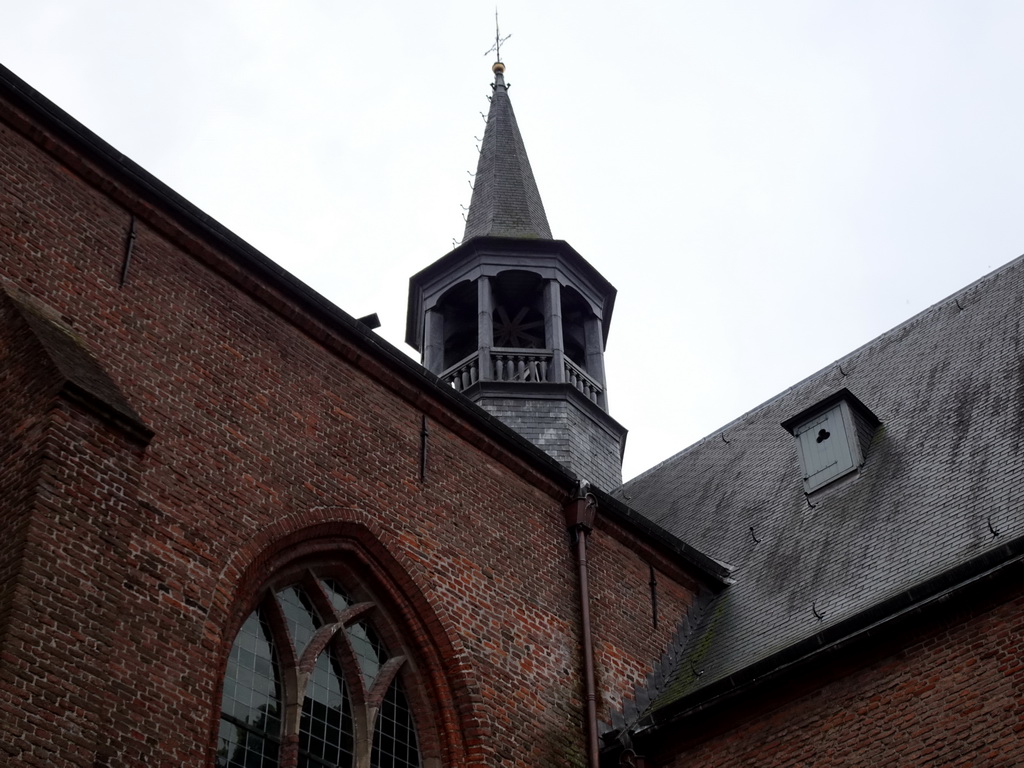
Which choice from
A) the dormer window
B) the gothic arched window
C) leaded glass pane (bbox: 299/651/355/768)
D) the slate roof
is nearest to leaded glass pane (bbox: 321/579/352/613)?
the gothic arched window

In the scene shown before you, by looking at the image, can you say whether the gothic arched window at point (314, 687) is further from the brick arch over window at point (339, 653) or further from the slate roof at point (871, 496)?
the slate roof at point (871, 496)

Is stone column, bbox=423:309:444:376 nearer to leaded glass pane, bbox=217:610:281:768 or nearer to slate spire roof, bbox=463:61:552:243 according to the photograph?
slate spire roof, bbox=463:61:552:243

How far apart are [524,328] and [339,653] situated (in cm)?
913

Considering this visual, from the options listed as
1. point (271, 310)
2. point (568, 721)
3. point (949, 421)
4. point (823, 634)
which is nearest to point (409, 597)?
point (568, 721)

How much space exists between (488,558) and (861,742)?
11.3 ft

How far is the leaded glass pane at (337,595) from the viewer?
10367 mm

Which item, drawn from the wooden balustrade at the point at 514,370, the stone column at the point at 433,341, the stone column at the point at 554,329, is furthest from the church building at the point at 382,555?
the stone column at the point at 433,341

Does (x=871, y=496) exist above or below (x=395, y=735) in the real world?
above

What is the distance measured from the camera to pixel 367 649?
10.5 m

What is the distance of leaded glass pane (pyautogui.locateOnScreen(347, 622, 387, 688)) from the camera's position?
33.8ft

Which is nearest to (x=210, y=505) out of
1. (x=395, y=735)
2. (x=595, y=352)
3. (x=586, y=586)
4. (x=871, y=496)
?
(x=395, y=735)

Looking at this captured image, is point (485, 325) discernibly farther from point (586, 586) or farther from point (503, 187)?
point (586, 586)

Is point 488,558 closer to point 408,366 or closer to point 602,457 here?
point 408,366

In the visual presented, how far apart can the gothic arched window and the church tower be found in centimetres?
598
